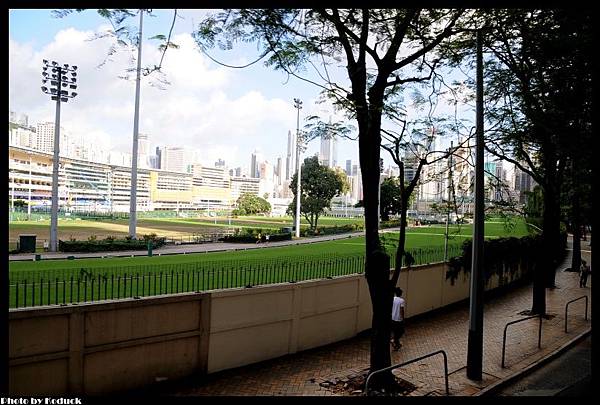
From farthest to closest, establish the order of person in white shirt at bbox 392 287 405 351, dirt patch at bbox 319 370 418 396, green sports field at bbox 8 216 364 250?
green sports field at bbox 8 216 364 250 < person in white shirt at bbox 392 287 405 351 < dirt patch at bbox 319 370 418 396

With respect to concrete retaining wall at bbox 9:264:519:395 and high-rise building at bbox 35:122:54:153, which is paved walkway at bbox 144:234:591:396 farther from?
high-rise building at bbox 35:122:54:153

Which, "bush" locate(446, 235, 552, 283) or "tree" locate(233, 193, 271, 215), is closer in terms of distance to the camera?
"bush" locate(446, 235, 552, 283)

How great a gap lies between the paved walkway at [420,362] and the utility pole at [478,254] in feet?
1.23

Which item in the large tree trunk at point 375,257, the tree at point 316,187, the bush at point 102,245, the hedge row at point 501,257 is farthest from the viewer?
the tree at point 316,187

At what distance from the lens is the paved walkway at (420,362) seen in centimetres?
736

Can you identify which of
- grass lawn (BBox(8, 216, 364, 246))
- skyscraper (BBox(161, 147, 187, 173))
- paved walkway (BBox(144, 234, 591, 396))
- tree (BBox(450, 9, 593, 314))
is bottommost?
paved walkway (BBox(144, 234, 591, 396))

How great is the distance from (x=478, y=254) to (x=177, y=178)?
161 feet

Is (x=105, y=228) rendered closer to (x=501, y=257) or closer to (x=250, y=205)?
(x=250, y=205)

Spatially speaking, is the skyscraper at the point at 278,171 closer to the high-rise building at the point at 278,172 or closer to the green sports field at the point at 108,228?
the high-rise building at the point at 278,172

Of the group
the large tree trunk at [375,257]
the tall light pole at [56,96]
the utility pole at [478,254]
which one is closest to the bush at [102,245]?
the tall light pole at [56,96]

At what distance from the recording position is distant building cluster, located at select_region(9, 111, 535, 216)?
11477mm

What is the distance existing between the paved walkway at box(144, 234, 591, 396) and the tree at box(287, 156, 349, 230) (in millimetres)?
28675

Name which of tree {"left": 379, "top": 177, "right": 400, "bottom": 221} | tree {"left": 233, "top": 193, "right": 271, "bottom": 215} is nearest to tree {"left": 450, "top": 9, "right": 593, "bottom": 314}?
tree {"left": 379, "top": 177, "right": 400, "bottom": 221}

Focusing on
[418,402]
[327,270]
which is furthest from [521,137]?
[418,402]
